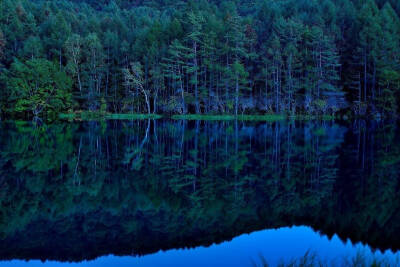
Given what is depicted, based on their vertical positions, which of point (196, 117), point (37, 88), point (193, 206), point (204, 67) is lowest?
point (193, 206)

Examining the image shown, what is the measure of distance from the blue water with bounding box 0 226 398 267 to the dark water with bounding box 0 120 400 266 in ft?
0.08

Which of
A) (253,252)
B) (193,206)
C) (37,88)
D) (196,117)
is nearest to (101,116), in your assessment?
(37,88)

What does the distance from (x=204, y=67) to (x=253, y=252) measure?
54355 mm

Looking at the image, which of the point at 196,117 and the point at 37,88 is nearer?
the point at 37,88

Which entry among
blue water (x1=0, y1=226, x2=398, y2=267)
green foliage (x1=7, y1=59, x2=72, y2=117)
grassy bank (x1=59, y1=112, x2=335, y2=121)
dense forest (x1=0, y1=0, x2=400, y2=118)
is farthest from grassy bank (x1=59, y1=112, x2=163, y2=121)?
blue water (x1=0, y1=226, x2=398, y2=267)

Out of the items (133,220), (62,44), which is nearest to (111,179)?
(133,220)

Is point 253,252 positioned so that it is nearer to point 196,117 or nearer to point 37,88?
point 196,117

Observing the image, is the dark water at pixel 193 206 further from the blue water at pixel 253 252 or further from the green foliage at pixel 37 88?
the green foliage at pixel 37 88

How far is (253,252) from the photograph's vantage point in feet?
29.5

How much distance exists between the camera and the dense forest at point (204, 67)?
5656 centimetres

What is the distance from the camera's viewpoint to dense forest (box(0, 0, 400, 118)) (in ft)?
186

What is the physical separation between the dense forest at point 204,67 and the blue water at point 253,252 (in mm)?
47540

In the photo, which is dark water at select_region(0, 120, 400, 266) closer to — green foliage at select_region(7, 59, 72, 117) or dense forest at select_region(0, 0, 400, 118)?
green foliage at select_region(7, 59, 72, 117)

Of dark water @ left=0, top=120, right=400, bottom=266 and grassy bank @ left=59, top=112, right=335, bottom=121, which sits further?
grassy bank @ left=59, top=112, right=335, bottom=121
